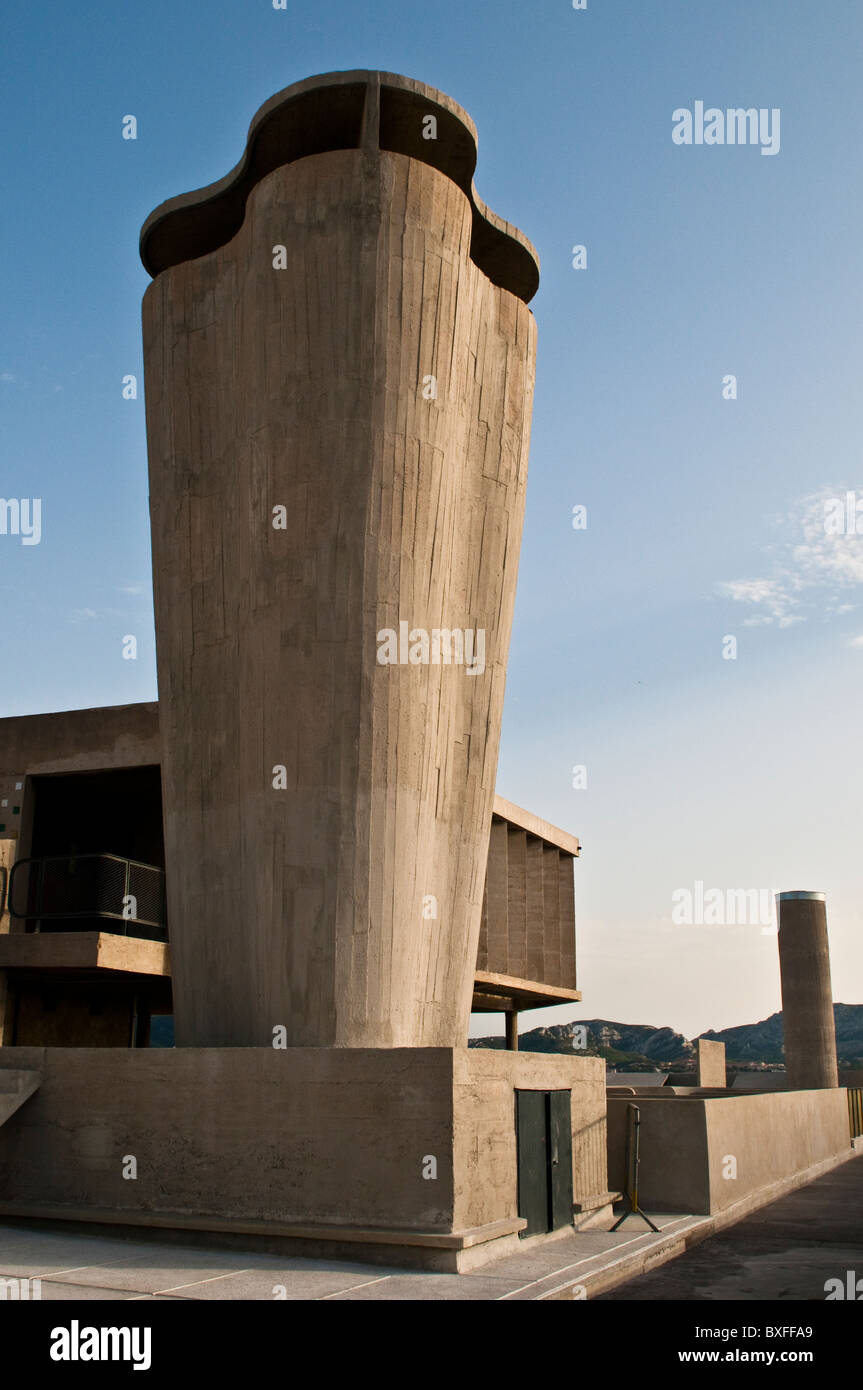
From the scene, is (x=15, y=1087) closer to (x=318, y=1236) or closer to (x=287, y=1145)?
(x=287, y=1145)

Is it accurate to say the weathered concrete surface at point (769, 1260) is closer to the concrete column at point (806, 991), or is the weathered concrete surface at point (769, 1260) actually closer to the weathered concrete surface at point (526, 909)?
the weathered concrete surface at point (526, 909)

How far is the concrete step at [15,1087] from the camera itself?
1238 cm

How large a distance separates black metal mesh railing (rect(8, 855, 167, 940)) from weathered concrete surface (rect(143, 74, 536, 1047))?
420 cm

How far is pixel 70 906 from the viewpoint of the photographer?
68.7 feet

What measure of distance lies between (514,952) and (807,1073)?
2216cm

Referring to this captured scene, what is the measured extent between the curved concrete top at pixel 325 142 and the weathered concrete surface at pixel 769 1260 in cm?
1361

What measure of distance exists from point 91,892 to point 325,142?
12.7 metres

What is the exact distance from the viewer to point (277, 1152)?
1133cm

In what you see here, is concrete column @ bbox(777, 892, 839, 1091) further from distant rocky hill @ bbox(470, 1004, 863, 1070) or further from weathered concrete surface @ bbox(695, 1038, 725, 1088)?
distant rocky hill @ bbox(470, 1004, 863, 1070)

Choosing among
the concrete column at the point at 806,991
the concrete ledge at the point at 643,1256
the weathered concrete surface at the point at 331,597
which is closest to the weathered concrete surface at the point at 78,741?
the weathered concrete surface at the point at 331,597

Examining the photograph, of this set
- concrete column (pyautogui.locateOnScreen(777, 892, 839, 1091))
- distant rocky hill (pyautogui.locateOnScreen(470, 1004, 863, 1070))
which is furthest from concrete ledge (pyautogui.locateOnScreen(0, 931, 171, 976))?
distant rocky hill (pyautogui.locateOnScreen(470, 1004, 863, 1070))

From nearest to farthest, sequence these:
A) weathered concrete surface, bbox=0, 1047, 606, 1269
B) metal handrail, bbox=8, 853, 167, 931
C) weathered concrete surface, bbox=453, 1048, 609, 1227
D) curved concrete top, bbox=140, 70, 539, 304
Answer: weathered concrete surface, bbox=0, 1047, 606, 1269 → weathered concrete surface, bbox=453, 1048, 609, 1227 → curved concrete top, bbox=140, 70, 539, 304 → metal handrail, bbox=8, 853, 167, 931

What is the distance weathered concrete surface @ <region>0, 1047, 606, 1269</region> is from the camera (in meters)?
10.8
